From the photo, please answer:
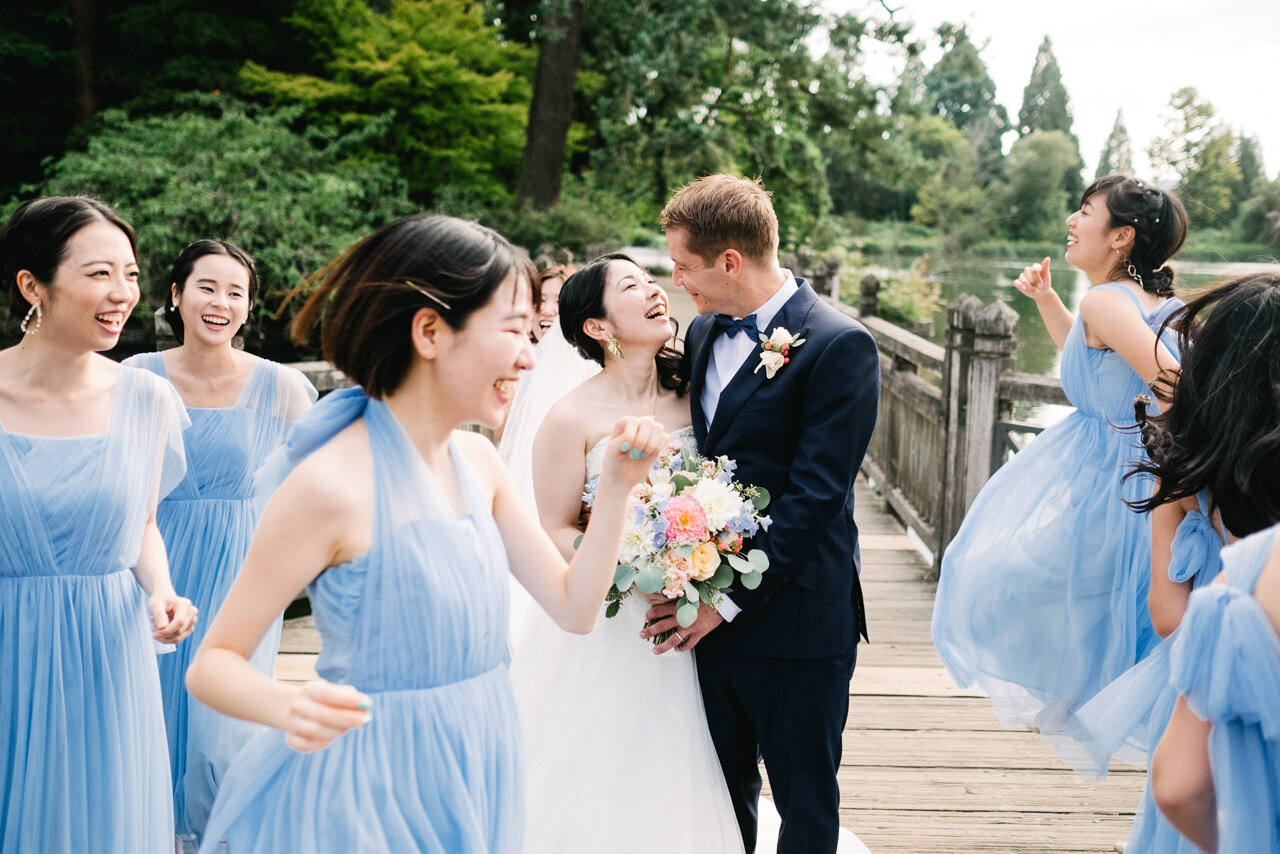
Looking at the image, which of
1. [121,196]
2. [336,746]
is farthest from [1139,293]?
[121,196]

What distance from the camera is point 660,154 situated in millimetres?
15945

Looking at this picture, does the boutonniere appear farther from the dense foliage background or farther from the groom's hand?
the dense foliage background

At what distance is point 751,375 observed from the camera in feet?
9.00

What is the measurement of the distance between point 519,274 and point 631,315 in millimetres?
1134

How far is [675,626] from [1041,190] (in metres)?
26.0

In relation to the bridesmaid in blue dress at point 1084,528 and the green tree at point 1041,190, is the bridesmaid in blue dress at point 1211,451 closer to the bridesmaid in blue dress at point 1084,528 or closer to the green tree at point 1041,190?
the bridesmaid in blue dress at point 1084,528

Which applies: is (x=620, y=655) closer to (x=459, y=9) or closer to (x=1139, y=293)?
(x=1139, y=293)

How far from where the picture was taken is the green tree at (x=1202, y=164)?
4875 millimetres

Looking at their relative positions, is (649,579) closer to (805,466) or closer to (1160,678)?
(805,466)

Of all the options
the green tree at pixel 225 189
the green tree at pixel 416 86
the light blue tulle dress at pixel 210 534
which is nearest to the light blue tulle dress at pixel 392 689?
the light blue tulle dress at pixel 210 534

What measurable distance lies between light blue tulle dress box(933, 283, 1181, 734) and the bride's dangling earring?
118 inches

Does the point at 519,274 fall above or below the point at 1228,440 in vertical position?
above

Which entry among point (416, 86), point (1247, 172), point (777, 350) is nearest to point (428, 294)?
point (777, 350)

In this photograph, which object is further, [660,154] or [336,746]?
[660,154]
